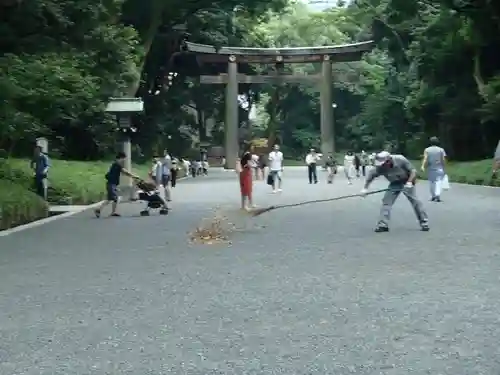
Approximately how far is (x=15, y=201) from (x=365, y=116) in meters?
48.5

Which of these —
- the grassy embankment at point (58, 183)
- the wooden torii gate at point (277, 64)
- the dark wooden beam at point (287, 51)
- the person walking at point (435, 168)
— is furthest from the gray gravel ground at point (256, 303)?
the dark wooden beam at point (287, 51)

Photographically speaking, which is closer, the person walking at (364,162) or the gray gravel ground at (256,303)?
the gray gravel ground at (256,303)

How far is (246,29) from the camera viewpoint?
5353cm

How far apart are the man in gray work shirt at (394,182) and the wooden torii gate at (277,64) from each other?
131 ft

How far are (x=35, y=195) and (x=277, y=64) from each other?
134 feet

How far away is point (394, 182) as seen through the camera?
15.2 metres

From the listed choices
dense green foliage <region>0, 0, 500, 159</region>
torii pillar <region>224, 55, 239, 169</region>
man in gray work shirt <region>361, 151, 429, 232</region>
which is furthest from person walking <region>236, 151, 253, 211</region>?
torii pillar <region>224, 55, 239, 169</region>

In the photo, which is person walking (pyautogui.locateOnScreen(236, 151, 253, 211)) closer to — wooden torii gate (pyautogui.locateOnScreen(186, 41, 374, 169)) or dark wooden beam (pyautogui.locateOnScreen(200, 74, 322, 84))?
wooden torii gate (pyautogui.locateOnScreen(186, 41, 374, 169))

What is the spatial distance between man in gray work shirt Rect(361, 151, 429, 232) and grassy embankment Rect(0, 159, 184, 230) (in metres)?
7.06

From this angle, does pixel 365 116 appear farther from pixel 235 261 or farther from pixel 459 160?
pixel 235 261

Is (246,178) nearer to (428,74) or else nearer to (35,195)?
(35,195)

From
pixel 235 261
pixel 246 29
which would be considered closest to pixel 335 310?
pixel 235 261

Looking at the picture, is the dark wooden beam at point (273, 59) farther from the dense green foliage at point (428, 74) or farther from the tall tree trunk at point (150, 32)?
the tall tree trunk at point (150, 32)

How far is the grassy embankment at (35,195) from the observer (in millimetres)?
18219
